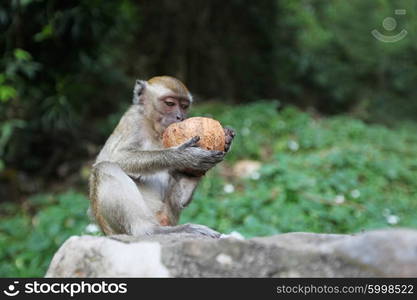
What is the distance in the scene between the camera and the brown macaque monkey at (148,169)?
13.6 feet

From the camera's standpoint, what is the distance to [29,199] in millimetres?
9367

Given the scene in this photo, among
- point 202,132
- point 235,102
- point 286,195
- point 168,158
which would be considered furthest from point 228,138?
point 235,102

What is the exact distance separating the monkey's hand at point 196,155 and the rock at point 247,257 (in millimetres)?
1235

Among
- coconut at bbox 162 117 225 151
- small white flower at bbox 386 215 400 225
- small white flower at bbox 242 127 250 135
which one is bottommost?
coconut at bbox 162 117 225 151

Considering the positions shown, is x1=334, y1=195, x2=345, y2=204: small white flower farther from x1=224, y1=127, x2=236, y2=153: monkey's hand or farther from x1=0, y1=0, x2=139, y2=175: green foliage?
x1=0, y1=0, x2=139, y2=175: green foliage

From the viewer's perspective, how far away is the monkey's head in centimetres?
480

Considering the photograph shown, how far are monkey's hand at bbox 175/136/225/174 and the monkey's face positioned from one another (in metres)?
0.53

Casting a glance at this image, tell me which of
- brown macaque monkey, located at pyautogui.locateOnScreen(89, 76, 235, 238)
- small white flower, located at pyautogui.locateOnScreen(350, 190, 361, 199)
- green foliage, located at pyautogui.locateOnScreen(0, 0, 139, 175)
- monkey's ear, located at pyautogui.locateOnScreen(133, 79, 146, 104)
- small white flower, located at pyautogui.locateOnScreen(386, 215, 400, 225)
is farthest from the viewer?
green foliage, located at pyautogui.locateOnScreen(0, 0, 139, 175)

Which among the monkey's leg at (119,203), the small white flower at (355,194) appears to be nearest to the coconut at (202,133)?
the monkey's leg at (119,203)

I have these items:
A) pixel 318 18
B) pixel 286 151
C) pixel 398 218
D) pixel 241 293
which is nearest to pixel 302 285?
pixel 241 293

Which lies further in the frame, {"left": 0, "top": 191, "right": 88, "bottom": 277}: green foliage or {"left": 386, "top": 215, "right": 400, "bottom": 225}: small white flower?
{"left": 386, "top": 215, "right": 400, "bottom": 225}: small white flower

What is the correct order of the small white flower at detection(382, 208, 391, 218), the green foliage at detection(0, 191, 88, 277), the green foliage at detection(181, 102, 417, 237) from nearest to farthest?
the green foliage at detection(0, 191, 88, 277) → the green foliage at detection(181, 102, 417, 237) → the small white flower at detection(382, 208, 391, 218)

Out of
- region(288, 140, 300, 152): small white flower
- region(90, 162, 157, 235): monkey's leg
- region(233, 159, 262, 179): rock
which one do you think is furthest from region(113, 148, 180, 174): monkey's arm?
region(288, 140, 300, 152): small white flower

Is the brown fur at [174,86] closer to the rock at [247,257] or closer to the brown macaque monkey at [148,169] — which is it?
the brown macaque monkey at [148,169]
